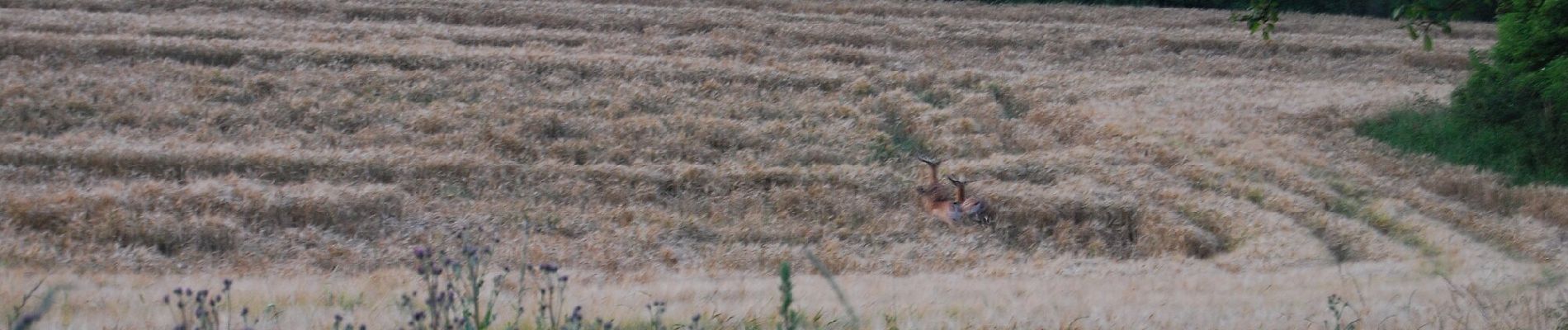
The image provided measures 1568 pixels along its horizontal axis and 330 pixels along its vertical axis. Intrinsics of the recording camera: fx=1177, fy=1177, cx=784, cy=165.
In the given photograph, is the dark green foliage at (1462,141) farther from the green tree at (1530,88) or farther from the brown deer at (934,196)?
the brown deer at (934,196)

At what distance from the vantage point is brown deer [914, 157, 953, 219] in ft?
46.7

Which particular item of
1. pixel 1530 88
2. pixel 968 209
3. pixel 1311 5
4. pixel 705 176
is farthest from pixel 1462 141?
pixel 1311 5

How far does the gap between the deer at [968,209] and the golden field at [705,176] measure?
0.64 ft

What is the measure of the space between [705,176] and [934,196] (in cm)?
285

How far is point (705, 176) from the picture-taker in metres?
14.7

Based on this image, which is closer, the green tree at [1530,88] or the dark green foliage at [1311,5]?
the green tree at [1530,88]

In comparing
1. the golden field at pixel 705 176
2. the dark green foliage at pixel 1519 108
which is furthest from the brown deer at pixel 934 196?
the dark green foliage at pixel 1519 108

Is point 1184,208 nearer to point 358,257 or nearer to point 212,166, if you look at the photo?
point 358,257

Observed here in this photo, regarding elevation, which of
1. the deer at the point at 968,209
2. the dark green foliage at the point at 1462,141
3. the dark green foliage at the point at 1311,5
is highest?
the dark green foliage at the point at 1311,5

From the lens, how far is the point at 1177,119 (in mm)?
17859

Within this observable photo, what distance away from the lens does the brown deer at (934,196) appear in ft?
46.7

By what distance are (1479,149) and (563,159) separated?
44.0 feet

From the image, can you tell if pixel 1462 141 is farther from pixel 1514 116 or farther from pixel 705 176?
pixel 705 176

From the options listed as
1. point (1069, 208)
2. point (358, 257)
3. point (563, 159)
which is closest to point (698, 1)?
point (563, 159)
